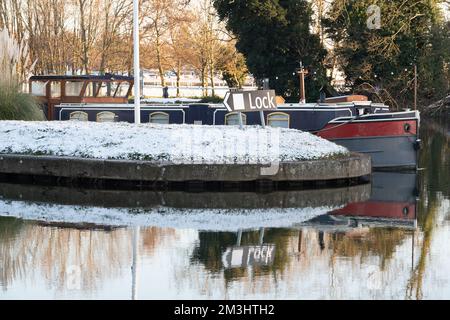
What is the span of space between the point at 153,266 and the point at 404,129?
14386 mm

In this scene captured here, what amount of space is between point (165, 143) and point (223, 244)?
7364mm

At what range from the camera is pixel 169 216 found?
14461 millimetres

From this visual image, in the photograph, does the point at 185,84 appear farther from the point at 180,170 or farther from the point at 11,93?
the point at 180,170

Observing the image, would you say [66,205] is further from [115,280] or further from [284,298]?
[284,298]

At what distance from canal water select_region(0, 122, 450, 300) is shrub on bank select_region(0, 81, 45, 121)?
5.47m

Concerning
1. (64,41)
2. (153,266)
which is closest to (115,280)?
(153,266)

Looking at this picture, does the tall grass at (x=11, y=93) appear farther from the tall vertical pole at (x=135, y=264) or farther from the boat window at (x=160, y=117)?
the tall vertical pole at (x=135, y=264)

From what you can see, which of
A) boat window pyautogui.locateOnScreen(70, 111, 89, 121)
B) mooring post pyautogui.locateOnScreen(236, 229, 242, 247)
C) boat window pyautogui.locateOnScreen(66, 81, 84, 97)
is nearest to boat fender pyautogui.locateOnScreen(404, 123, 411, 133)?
boat window pyautogui.locateOnScreen(70, 111, 89, 121)

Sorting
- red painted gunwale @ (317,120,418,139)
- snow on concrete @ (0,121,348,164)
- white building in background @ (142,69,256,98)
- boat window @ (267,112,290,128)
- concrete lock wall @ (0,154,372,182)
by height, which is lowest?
concrete lock wall @ (0,154,372,182)

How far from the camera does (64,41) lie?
1997 inches

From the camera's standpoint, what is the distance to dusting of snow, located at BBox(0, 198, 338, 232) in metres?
13.7

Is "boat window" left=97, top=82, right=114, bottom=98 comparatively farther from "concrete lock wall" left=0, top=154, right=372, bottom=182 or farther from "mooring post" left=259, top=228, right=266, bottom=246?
"mooring post" left=259, top=228, right=266, bottom=246

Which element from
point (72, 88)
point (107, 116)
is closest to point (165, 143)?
point (107, 116)

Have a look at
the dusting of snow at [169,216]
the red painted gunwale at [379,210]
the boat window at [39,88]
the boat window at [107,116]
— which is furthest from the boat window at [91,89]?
the red painted gunwale at [379,210]
